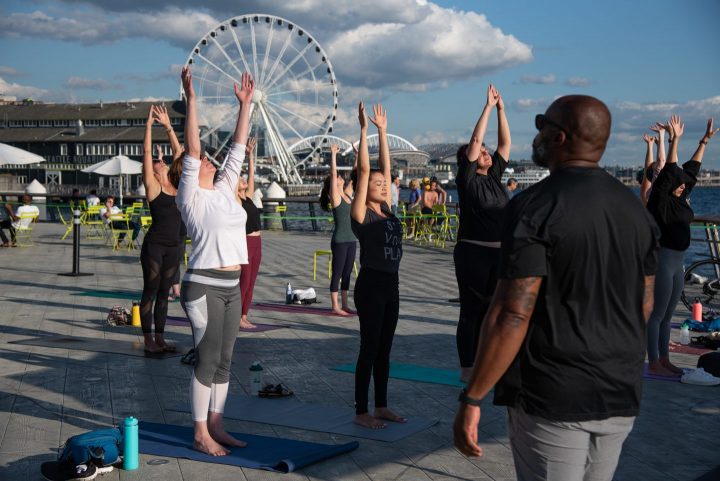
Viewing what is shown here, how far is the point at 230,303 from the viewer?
512 centimetres

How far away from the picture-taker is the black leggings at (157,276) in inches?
304

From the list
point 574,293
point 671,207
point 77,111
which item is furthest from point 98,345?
point 77,111

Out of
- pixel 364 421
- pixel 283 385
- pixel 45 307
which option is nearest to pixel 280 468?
pixel 364 421

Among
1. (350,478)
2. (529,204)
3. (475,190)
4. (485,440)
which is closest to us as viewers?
(529,204)

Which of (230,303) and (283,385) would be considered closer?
(230,303)

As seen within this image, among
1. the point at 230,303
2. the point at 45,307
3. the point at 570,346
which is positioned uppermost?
the point at 570,346

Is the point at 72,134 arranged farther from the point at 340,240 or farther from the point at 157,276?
the point at 157,276

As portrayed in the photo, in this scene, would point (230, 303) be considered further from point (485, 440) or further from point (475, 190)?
point (475, 190)

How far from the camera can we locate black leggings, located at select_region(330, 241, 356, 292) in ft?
35.4

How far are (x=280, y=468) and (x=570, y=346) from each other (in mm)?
2561

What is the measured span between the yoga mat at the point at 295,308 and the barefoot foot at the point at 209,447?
19.7ft

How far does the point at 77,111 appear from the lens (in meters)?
113

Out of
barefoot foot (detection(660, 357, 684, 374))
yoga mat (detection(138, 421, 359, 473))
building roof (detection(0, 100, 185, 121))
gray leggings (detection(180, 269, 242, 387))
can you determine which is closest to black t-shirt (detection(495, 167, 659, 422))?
yoga mat (detection(138, 421, 359, 473))

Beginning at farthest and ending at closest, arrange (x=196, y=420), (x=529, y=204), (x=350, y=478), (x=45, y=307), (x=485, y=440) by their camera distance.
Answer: (x=45, y=307) < (x=485, y=440) < (x=196, y=420) < (x=350, y=478) < (x=529, y=204)
